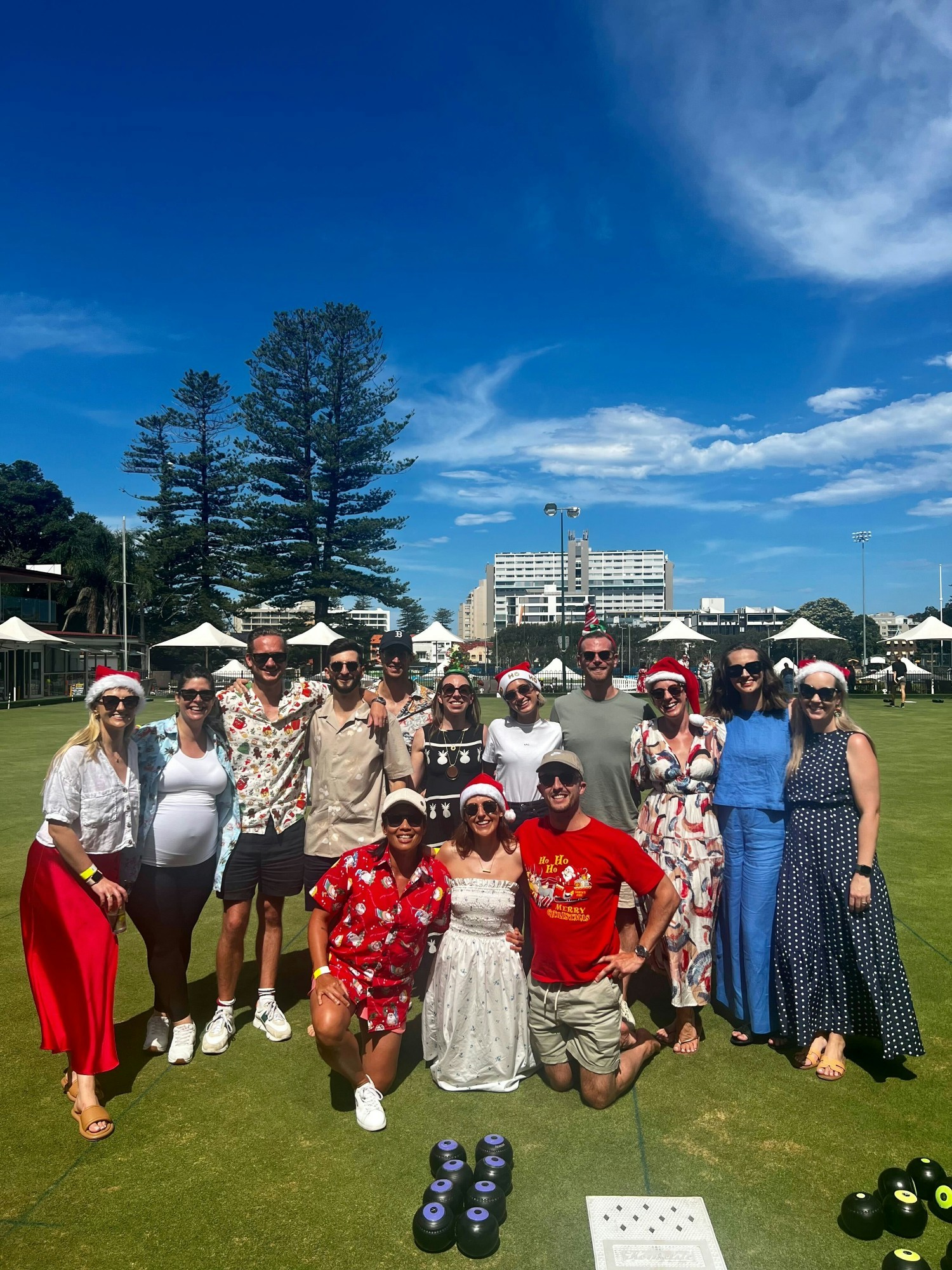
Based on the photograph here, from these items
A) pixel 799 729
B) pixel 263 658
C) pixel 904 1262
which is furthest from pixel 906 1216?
pixel 263 658

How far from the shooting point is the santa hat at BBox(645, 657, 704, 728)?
380cm

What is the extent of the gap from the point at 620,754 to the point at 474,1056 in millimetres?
1441

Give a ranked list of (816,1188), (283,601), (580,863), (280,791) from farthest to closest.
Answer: (283,601) → (280,791) → (580,863) → (816,1188)

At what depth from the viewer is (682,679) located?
382 centimetres

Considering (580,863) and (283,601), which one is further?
(283,601)

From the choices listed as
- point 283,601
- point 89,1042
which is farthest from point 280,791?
point 283,601

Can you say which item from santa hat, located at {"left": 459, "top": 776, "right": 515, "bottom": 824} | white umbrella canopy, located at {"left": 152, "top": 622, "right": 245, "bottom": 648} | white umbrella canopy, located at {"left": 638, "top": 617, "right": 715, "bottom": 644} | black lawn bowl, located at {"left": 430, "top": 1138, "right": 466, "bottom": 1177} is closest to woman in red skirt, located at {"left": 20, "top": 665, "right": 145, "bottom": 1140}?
black lawn bowl, located at {"left": 430, "top": 1138, "right": 466, "bottom": 1177}

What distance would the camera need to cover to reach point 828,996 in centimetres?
349

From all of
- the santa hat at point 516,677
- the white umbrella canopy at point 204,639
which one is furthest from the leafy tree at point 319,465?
the santa hat at point 516,677

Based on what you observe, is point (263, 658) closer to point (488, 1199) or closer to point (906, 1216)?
point (488, 1199)

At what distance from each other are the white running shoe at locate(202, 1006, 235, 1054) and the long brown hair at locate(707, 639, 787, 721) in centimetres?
256

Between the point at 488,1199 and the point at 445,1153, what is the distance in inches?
9.5

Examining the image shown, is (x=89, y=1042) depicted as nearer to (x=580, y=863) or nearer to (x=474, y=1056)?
(x=474, y=1056)

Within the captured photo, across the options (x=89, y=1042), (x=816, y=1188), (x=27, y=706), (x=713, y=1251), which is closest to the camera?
(x=713, y=1251)
